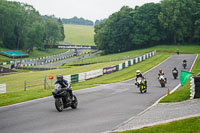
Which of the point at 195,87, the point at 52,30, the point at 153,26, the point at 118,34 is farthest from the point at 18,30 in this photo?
the point at 195,87

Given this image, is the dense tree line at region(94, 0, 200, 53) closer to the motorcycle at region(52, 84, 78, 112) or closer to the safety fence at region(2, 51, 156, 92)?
the safety fence at region(2, 51, 156, 92)

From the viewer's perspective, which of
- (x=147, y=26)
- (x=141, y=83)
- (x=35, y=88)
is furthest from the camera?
(x=147, y=26)

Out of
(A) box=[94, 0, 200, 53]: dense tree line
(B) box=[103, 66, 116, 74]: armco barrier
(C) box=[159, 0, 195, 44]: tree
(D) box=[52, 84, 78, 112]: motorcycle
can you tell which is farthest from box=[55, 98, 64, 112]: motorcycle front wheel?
(C) box=[159, 0, 195, 44]: tree

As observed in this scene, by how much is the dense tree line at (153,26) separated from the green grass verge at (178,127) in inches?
3666

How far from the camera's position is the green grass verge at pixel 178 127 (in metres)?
9.16

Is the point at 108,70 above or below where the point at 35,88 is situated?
above

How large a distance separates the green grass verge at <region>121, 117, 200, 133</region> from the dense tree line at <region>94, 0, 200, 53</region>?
93107mm

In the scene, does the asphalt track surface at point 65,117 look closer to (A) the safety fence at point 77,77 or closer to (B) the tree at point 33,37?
(A) the safety fence at point 77,77

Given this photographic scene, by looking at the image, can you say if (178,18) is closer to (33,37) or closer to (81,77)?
(33,37)

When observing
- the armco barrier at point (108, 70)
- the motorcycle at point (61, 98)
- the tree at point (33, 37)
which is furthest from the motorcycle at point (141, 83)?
the tree at point (33, 37)

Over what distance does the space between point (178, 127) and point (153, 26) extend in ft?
328

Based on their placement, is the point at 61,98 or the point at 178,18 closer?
the point at 61,98

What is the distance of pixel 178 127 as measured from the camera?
9570mm

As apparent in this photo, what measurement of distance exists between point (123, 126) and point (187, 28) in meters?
96.9
